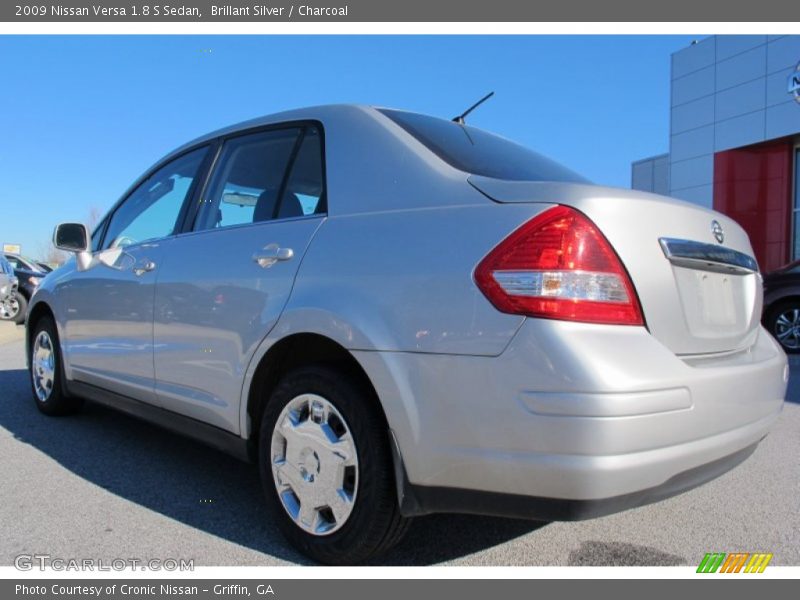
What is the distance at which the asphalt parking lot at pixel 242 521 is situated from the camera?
2475 millimetres

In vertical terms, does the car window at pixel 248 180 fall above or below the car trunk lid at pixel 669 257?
above

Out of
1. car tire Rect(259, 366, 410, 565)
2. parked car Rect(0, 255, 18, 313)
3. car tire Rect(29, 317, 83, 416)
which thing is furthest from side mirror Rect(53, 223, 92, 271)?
parked car Rect(0, 255, 18, 313)

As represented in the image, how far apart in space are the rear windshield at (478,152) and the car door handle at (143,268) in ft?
4.92

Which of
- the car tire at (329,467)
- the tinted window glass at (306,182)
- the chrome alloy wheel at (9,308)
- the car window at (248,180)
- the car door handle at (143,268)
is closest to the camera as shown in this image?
the car tire at (329,467)

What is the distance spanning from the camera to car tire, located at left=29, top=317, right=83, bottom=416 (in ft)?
14.7

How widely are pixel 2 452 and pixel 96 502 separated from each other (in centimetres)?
129

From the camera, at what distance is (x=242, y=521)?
280 cm

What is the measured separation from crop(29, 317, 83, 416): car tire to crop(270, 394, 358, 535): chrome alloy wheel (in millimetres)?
2686

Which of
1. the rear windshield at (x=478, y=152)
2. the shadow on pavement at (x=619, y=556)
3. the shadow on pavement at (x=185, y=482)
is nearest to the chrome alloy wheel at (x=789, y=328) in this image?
the rear windshield at (x=478, y=152)

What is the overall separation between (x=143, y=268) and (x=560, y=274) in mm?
2363

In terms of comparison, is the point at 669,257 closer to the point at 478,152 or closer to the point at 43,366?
the point at 478,152

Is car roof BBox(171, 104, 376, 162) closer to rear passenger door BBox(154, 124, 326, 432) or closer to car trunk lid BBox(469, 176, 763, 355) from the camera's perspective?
rear passenger door BBox(154, 124, 326, 432)

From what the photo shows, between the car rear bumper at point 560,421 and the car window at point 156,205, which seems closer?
the car rear bumper at point 560,421

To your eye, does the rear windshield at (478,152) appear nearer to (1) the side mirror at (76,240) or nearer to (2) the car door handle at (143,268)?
(2) the car door handle at (143,268)
